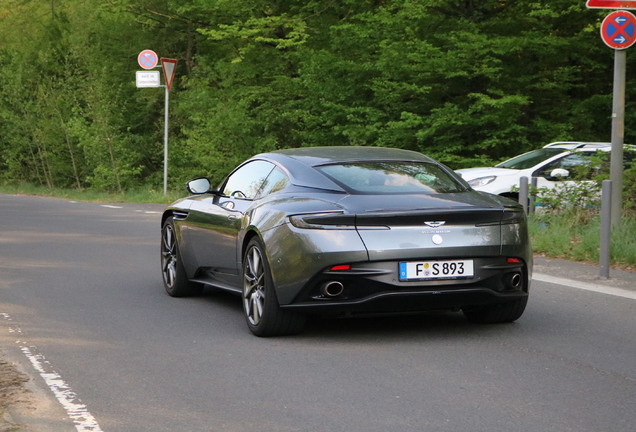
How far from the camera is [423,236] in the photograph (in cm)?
655

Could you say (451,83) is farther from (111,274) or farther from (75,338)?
(75,338)

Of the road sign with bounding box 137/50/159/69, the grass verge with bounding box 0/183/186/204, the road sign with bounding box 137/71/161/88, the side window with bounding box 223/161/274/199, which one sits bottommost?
the grass verge with bounding box 0/183/186/204

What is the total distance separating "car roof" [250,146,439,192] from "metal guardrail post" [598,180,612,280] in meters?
2.40

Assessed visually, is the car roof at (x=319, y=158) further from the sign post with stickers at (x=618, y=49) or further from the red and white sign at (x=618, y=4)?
the sign post with stickers at (x=618, y=49)

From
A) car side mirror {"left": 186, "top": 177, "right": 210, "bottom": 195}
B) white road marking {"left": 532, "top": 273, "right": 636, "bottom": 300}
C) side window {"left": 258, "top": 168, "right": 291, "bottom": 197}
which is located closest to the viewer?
side window {"left": 258, "top": 168, "right": 291, "bottom": 197}

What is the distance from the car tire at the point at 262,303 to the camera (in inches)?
270

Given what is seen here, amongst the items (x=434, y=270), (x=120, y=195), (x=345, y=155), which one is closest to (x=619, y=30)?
(x=345, y=155)

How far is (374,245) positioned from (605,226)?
3927mm

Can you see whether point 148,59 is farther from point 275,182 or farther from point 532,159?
point 275,182

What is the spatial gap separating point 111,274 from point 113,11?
2837cm

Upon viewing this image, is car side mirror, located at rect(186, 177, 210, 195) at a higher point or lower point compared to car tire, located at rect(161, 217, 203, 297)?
higher

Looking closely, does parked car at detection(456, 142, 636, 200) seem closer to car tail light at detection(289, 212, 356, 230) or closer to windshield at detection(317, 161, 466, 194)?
windshield at detection(317, 161, 466, 194)

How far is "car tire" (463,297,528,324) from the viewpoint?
7.32 metres

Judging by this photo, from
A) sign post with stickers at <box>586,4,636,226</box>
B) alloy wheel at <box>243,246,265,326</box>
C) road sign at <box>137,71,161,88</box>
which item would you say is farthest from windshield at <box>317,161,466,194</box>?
road sign at <box>137,71,161,88</box>
